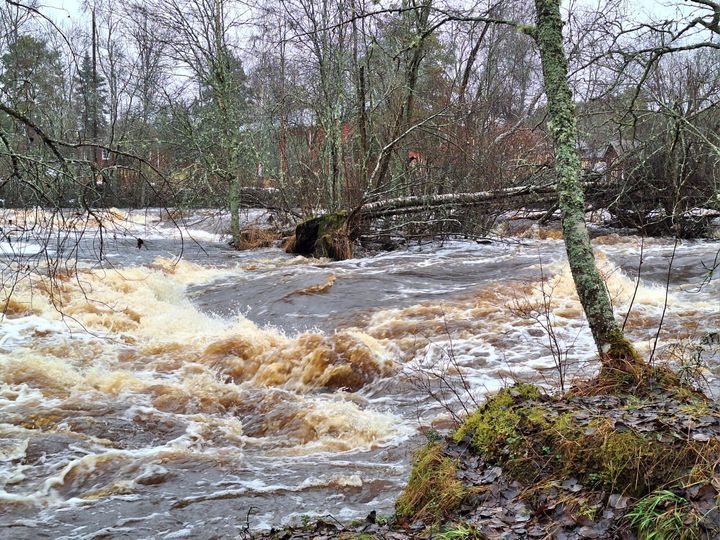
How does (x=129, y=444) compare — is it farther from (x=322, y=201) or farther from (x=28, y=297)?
(x=322, y=201)

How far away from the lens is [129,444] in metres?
5.55

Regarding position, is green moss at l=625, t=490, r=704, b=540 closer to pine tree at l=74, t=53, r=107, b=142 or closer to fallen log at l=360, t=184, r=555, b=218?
pine tree at l=74, t=53, r=107, b=142

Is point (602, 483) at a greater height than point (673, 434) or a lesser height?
lesser

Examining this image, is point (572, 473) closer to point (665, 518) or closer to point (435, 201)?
point (665, 518)

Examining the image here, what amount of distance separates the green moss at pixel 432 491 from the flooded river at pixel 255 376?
52 cm

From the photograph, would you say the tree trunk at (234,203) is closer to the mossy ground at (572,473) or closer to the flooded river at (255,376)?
the flooded river at (255,376)

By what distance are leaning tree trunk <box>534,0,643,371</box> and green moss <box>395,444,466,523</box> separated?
1.60 m

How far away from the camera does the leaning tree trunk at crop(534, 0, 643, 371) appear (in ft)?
14.5

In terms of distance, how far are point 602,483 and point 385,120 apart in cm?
1666

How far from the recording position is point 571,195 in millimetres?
4504

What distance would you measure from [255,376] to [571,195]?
179 inches

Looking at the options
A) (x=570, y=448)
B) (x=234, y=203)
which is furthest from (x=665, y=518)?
(x=234, y=203)

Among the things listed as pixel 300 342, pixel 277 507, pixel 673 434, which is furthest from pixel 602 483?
pixel 300 342

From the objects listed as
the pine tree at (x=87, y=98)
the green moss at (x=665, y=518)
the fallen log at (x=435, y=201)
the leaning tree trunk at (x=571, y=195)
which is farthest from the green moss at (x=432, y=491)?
the fallen log at (x=435, y=201)
